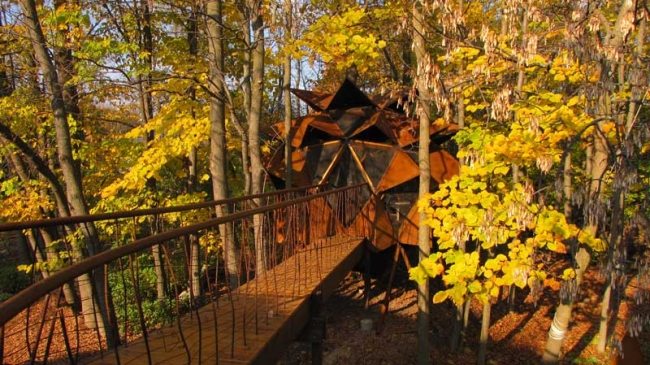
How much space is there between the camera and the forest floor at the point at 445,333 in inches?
351

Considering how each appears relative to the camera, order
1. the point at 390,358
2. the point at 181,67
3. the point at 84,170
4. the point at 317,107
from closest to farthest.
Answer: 1. the point at 390,358
2. the point at 181,67
3. the point at 317,107
4. the point at 84,170

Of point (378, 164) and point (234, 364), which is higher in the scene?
point (378, 164)

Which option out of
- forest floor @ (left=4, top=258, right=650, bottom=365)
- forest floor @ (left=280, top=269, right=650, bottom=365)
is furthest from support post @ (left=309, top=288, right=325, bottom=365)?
forest floor @ (left=280, top=269, right=650, bottom=365)

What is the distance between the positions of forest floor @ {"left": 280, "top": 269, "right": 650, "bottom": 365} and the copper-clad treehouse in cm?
207

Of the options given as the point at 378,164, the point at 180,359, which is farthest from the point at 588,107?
the point at 378,164

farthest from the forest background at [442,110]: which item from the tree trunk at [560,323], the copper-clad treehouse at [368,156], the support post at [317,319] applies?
the support post at [317,319]

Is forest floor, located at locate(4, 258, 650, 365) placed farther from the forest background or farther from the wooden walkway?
the wooden walkway

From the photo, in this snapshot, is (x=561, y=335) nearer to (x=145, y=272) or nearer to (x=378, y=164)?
(x=378, y=164)

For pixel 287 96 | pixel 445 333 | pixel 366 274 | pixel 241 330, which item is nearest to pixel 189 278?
pixel 241 330

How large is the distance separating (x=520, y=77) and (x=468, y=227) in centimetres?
355

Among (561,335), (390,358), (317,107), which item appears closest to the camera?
(561,335)

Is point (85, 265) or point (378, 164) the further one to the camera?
point (378, 164)

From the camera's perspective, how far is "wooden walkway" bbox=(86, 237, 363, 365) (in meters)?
3.33

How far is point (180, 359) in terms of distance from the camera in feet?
10.8
